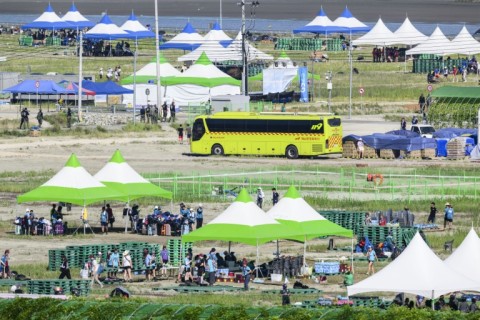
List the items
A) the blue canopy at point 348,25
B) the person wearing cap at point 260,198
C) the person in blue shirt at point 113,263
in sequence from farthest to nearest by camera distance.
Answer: the blue canopy at point 348,25
the person wearing cap at point 260,198
the person in blue shirt at point 113,263

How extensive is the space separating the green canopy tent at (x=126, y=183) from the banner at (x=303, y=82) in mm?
42239

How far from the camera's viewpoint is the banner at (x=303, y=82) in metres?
94.3

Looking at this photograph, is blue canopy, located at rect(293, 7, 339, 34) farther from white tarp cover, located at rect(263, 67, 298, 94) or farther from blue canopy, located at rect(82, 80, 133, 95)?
blue canopy, located at rect(82, 80, 133, 95)

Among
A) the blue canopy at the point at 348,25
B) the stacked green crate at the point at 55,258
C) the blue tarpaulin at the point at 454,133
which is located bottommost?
the stacked green crate at the point at 55,258

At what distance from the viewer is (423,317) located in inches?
1171

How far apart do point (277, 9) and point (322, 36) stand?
4556cm

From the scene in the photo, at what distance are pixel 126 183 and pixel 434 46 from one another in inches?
2256

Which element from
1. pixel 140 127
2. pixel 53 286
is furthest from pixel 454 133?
pixel 53 286

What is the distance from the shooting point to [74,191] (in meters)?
50.3

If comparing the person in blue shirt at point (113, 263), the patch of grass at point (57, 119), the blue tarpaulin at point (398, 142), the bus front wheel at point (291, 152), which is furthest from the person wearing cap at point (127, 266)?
the patch of grass at point (57, 119)

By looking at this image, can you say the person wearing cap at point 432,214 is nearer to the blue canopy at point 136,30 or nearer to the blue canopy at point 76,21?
the blue canopy at point 136,30

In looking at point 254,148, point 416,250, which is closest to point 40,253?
point 416,250

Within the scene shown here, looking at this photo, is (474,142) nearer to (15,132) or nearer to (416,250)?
(15,132)

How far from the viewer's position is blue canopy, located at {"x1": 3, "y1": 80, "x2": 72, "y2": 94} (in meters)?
88.6
